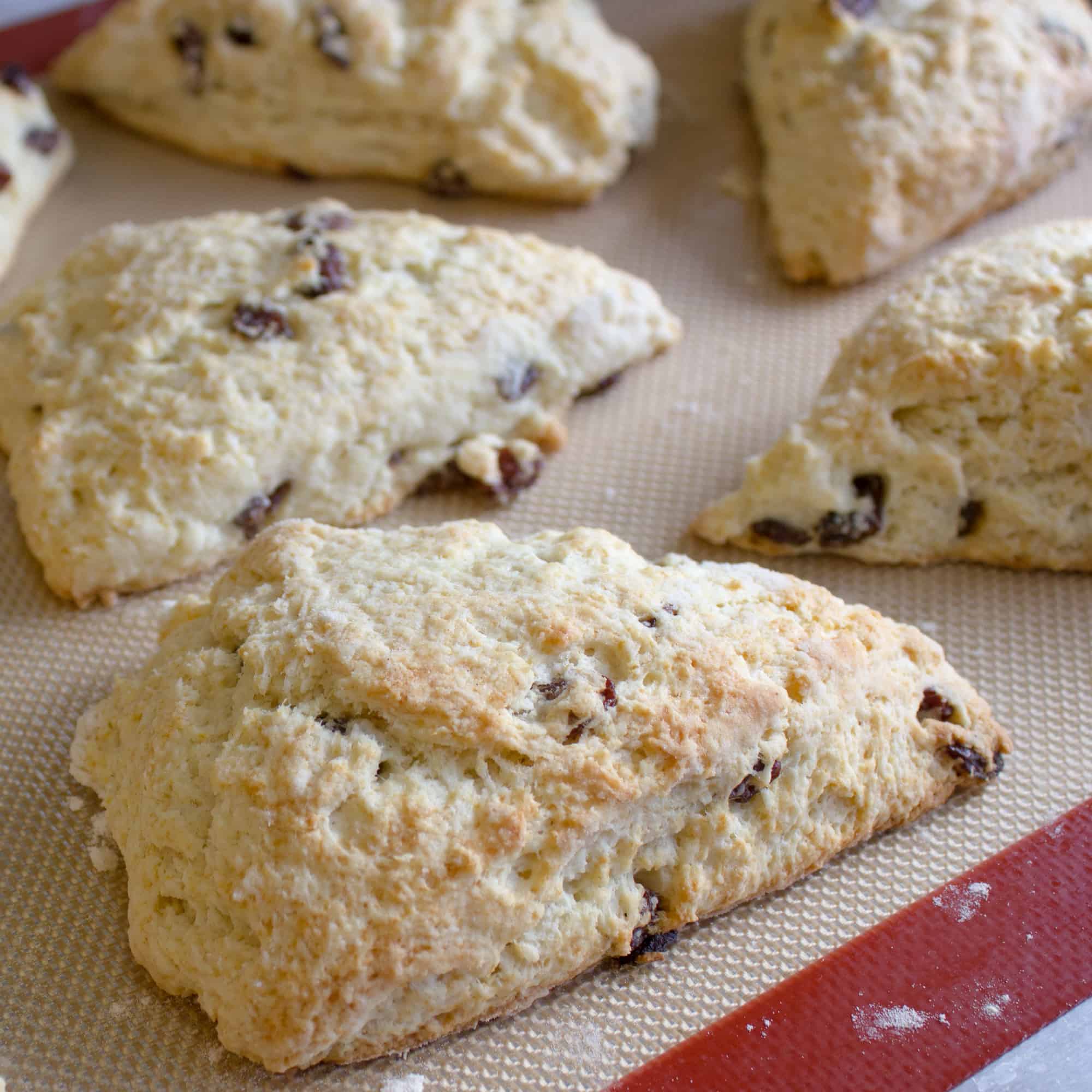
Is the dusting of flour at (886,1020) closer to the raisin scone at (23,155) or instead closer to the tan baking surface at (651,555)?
→ the tan baking surface at (651,555)

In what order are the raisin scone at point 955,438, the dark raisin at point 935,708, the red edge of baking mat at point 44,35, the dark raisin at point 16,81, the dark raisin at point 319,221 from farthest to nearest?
1. the red edge of baking mat at point 44,35
2. the dark raisin at point 16,81
3. the dark raisin at point 319,221
4. the raisin scone at point 955,438
5. the dark raisin at point 935,708

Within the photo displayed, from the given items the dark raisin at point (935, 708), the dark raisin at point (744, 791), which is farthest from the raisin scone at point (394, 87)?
the dark raisin at point (744, 791)

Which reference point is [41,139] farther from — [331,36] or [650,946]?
[650,946]

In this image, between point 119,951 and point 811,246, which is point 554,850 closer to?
point 119,951

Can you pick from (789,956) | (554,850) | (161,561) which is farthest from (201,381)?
(789,956)

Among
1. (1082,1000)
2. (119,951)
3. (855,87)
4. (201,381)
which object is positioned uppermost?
(855,87)

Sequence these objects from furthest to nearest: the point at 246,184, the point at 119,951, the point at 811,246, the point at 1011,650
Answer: the point at 246,184 → the point at 811,246 → the point at 1011,650 → the point at 119,951
